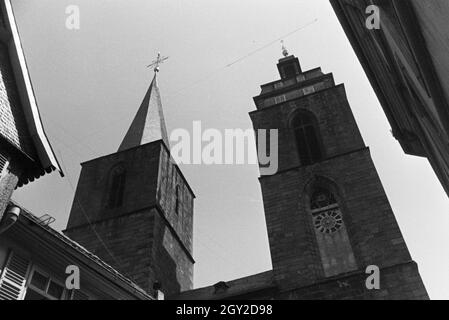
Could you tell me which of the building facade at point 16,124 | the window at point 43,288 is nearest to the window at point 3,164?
the building facade at point 16,124

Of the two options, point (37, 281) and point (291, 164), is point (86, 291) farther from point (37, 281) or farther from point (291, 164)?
point (291, 164)

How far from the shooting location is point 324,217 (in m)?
16.7

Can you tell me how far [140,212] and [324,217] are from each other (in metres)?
8.09

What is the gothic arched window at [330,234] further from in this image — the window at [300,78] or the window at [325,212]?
the window at [300,78]

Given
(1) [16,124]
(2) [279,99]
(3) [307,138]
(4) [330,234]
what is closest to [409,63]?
(1) [16,124]

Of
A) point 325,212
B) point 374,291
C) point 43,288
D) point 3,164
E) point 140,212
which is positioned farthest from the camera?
point 140,212

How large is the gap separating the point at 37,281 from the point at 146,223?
12.2m

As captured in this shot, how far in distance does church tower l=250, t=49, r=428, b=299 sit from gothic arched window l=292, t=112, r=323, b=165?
0.04m

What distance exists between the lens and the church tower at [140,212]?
1819 centimetres

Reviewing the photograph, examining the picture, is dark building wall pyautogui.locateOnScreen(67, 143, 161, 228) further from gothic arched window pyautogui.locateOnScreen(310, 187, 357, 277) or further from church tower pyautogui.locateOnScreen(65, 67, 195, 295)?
gothic arched window pyautogui.locateOnScreen(310, 187, 357, 277)

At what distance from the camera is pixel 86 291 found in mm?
7551

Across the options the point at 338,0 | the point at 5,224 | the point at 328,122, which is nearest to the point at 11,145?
the point at 5,224

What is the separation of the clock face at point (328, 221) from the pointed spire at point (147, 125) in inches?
440

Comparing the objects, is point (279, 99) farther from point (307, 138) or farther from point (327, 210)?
point (327, 210)
